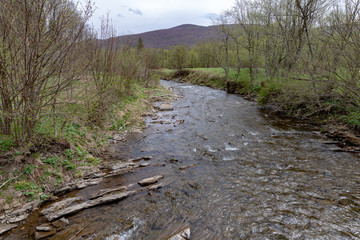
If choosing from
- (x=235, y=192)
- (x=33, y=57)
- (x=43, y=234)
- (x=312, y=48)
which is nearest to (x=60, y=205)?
(x=43, y=234)

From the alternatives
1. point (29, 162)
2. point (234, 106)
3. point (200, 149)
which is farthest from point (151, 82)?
point (29, 162)

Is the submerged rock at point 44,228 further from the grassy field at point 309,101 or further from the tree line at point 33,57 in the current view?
the grassy field at point 309,101

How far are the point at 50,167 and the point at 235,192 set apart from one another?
4.85 metres

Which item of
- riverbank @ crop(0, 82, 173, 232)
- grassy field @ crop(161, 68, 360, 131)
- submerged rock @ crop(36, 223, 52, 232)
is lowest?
submerged rock @ crop(36, 223, 52, 232)

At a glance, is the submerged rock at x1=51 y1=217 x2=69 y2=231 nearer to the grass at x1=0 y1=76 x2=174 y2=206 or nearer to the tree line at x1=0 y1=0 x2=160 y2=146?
the grass at x1=0 y1=76 x2=174 y2=206

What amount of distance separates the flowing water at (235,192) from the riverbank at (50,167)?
538 mm

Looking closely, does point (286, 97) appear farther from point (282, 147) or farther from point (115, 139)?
point (115, 139)

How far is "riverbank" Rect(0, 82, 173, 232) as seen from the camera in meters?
4.16

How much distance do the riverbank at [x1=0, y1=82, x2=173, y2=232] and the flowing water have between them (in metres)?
0.54

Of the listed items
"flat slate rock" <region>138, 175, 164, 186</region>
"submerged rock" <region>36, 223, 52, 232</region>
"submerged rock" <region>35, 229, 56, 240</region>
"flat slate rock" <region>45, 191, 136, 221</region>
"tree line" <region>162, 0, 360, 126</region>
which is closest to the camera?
"submerged rock" <region>35, 229, 56, 240</region>

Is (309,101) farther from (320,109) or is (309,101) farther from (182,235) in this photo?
(182,235)

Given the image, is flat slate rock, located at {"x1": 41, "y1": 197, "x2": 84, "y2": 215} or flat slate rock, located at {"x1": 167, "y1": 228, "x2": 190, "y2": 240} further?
flat slate rock, located at {"x1": 41, "y1": 197, "x2": 84, "y2": 215}

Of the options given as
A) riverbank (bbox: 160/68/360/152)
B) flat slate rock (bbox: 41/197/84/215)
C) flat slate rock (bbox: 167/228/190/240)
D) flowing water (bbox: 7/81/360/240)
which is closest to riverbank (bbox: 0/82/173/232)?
flat slate rock (bbox: 41/197/84/215)

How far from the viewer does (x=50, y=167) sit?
17.0 feet
